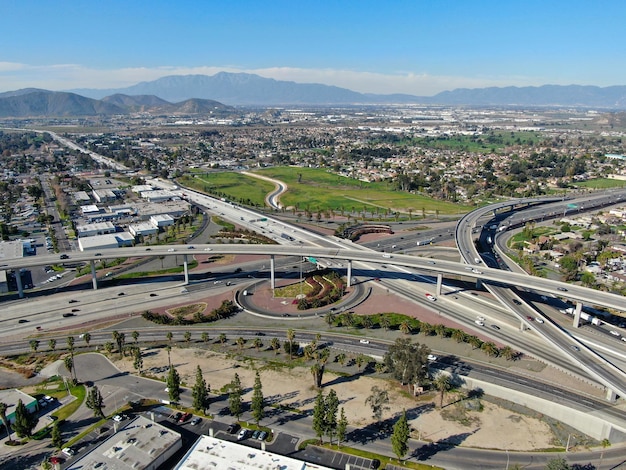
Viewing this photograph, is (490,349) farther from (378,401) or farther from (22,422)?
(22,422)

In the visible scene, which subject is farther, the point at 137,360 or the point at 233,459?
the point at 137,360

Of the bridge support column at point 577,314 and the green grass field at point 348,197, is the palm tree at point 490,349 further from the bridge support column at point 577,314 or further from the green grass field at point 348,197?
the green grass field at point 348,197

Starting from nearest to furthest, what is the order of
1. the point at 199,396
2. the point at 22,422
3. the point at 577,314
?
the point at 22,422 < the point at 199,396 < the point at 577,314

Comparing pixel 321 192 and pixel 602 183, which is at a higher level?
pixel 602 183

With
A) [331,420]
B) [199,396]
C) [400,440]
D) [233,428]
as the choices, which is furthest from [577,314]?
[199,396]

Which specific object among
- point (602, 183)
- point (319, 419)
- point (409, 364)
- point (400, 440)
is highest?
point (602, 183)

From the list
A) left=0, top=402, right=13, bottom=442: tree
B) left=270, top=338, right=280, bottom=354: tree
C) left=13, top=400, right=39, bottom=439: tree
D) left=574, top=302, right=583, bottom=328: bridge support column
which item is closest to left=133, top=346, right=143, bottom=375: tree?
left=13, top=400, right=39, bottom=439: tree

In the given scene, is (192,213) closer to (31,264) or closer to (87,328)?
(31,264)
